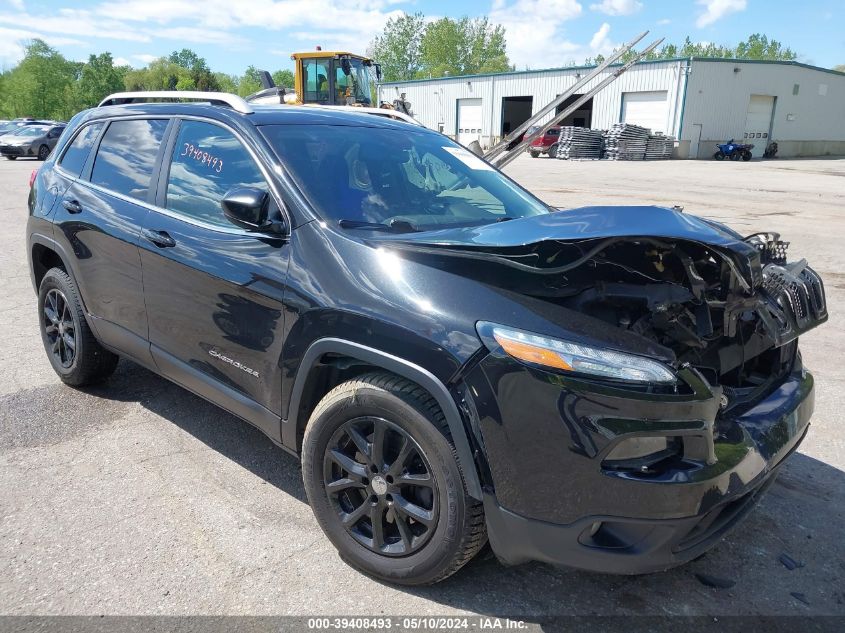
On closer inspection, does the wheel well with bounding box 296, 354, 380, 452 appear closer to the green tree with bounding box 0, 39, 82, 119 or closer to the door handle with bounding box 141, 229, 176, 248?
the door handle with bounding box 141, 229, 176, 248

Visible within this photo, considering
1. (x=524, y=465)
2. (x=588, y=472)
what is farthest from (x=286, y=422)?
(x=588, y=472)

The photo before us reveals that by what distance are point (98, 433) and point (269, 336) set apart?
1.77 meters

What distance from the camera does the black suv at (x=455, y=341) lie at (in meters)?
2.06

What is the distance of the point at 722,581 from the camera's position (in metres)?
2.61

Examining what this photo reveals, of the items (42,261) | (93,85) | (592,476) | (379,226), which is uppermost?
(93,85)

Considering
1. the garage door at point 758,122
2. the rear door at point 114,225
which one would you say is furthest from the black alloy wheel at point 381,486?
the garage door at point 758,122

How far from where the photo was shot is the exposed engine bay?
2248mm

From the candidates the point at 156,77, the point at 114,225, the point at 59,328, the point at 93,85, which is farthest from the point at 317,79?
the point at 156,77

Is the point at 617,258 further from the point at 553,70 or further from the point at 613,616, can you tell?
the point at 553,70

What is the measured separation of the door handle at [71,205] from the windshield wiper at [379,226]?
2132 millimetres

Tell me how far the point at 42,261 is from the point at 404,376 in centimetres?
350

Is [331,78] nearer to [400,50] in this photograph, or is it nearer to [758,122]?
[758,122]

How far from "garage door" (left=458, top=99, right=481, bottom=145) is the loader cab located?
1151 inches

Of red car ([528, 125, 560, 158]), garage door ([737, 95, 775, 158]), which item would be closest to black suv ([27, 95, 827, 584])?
red car ([528, 125, 560, 158])
